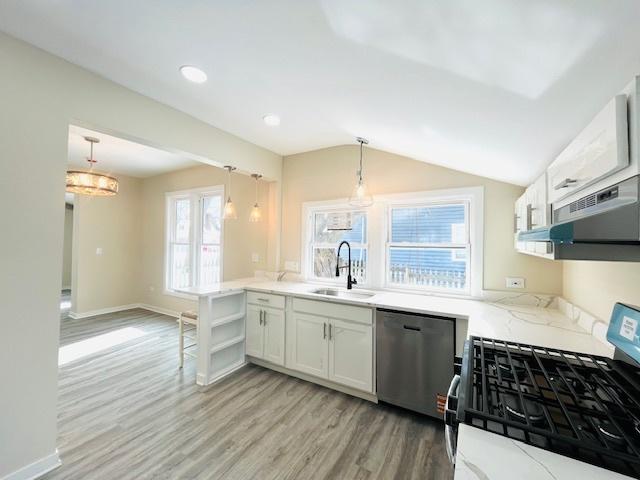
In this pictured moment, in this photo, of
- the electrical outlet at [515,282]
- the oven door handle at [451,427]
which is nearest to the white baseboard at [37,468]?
the oven door handle at [451,427]

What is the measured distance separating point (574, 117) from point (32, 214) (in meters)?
2.90

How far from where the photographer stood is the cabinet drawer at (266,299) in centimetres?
291

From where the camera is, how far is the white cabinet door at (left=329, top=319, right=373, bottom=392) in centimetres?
241

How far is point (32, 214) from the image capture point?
5.33 ft

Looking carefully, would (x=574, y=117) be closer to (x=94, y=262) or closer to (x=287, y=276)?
(x=287, y=276)

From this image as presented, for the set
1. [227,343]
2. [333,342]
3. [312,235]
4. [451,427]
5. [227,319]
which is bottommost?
[227,343]

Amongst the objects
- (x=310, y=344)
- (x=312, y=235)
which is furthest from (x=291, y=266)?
(x=310, y=344)

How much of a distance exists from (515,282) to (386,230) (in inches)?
51.0

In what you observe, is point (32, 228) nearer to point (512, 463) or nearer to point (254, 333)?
point (254, 333)

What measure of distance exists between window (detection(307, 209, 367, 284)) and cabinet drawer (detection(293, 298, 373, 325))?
0.71 meters

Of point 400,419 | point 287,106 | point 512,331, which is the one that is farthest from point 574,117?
point 400,419

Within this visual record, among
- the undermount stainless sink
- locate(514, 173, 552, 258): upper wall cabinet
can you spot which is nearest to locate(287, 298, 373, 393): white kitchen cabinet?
the undermount stainless sink

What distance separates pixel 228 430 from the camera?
2049 millimetres

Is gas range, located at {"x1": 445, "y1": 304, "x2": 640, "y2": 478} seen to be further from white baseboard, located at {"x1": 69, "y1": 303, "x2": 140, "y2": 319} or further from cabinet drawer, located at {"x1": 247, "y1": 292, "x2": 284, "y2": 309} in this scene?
white baseboard, located at {"x1": 69, "y1": 303, "x2": 140, "y2": 319}
